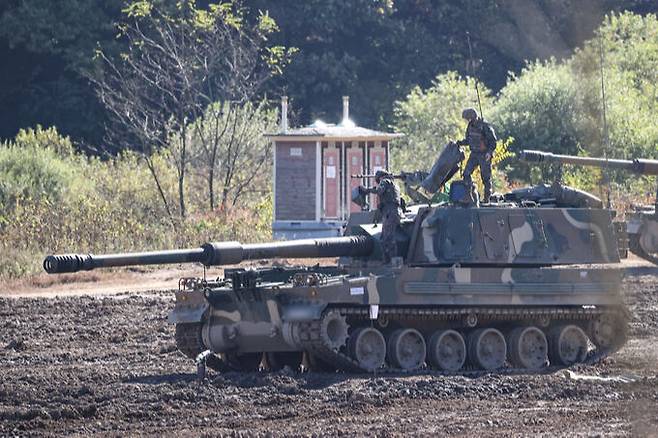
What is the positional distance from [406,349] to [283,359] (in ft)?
5.09

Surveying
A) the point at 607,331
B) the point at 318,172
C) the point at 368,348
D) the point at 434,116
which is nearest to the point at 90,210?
the point at 318,172

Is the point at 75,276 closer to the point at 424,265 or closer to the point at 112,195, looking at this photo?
the point at 112,195

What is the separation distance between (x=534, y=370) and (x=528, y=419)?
4.54m

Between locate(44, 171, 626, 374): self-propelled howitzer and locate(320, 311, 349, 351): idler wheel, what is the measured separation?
0.02 metres

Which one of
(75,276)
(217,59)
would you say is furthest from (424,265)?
(217,59)

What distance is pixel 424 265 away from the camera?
18.4 m

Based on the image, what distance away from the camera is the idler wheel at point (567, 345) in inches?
739

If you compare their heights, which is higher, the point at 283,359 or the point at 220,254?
the point at 220,254

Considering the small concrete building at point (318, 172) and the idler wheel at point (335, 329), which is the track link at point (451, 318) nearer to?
the idler wheel at point (335, 329)

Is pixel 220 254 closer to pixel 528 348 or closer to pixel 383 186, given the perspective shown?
pixel 383 186

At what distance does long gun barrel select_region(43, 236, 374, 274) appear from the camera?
14602 millimetres

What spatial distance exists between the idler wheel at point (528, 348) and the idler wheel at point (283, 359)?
255 cm

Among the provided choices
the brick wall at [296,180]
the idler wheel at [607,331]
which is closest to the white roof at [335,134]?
the brick wall at [296,180]

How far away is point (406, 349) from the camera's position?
57.9 feet
